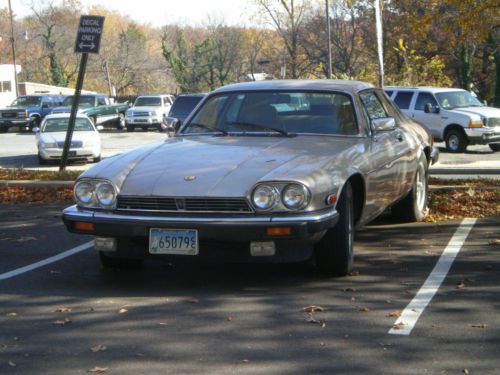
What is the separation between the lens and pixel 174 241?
227 inches

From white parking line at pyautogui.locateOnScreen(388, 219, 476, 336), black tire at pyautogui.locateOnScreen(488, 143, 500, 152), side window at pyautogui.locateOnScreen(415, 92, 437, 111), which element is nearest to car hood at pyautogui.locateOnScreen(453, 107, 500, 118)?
side window at pyautogui.locateOnScreen(415, 92, 437, 111)

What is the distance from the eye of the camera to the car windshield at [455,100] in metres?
22.2

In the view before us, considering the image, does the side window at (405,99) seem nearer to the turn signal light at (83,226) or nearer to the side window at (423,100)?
the side window at (423,100)

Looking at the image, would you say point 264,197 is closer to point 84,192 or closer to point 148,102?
point 84,192

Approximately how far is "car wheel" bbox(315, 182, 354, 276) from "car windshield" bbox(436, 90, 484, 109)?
16625mm

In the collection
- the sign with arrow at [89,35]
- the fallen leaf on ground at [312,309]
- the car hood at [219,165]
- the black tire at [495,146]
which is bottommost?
the black tire at [495,146]

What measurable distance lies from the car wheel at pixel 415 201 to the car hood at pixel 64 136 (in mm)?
13867

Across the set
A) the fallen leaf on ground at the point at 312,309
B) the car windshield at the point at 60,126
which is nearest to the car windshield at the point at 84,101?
the car windshield at the point at 60,126

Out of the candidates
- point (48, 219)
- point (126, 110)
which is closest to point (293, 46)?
point (126, 110)

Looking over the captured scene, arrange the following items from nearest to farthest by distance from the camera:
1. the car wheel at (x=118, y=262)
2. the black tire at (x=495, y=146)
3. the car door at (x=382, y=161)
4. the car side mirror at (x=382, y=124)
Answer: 1. the car wheel at (x=118, y=262)
2. the car door at (x=382, y=161)
3. the car side mirror at (x=382, y=124)
4. the black tire at (x=495, y=146)

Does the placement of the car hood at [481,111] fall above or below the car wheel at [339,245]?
above

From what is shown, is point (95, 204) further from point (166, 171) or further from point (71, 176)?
point (71, 176)

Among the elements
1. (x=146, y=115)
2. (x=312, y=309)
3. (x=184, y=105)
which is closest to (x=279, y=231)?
(x=312, y=309)

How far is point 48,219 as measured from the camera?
9555 mm
